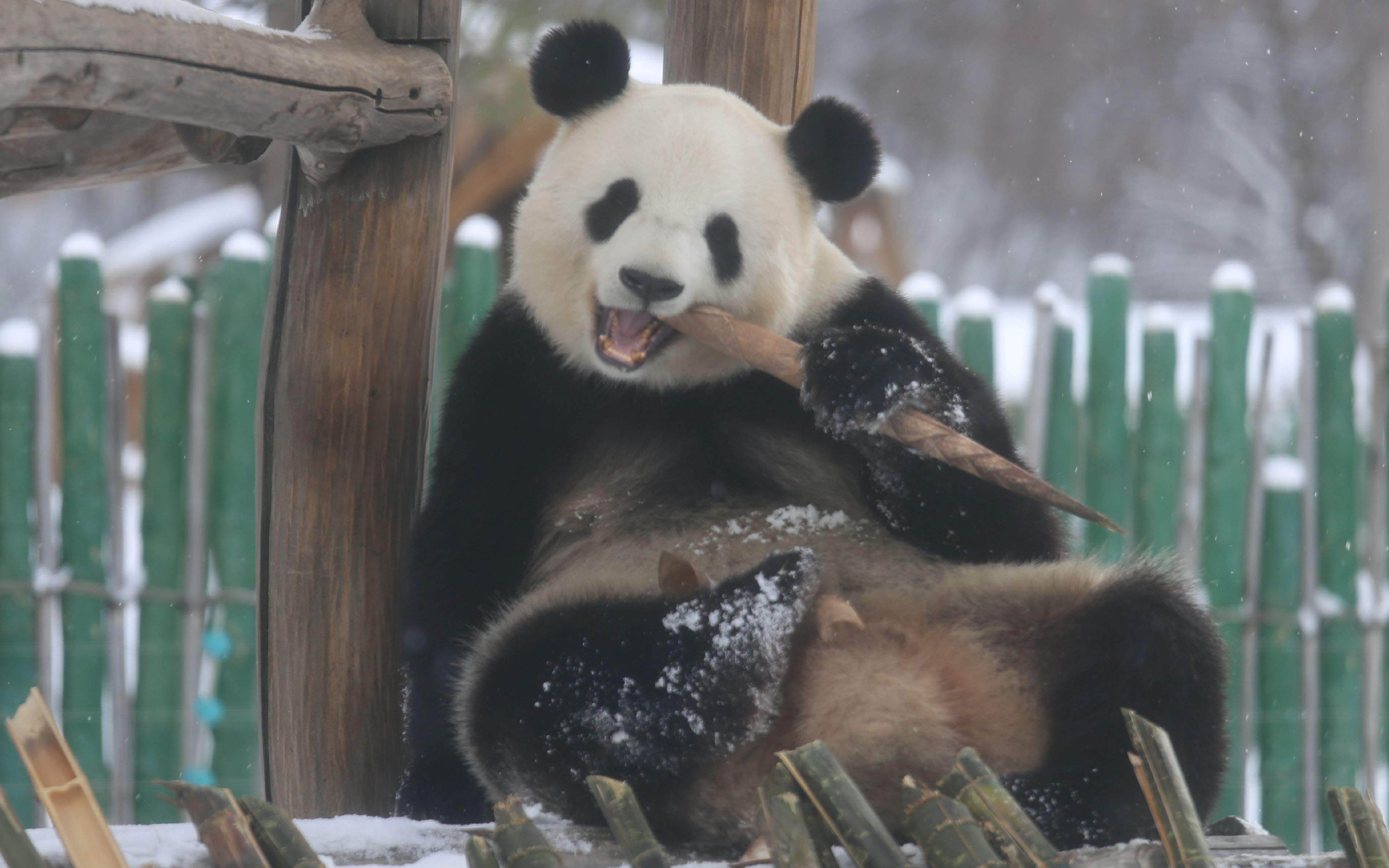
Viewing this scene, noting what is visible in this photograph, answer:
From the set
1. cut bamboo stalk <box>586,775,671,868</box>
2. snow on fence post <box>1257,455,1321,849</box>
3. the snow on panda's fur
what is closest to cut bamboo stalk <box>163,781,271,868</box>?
cut bamboo stalk <box>586,775,671,868</box>

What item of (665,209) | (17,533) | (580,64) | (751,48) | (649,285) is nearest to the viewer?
(649,285)

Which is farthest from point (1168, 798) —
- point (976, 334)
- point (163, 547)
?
point (163, 547)

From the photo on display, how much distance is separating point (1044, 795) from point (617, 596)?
1.97 feet

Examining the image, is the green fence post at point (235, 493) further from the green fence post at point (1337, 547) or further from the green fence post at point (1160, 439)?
the green fence post at point (1337, 547)

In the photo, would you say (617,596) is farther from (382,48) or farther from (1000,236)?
(1000,236)

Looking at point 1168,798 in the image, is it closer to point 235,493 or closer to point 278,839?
point 278,839

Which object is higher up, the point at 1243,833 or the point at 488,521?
the point at 488,521

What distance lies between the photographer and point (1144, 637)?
1679mm

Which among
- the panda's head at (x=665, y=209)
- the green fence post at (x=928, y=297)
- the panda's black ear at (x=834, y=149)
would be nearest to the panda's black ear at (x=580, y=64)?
the panda's head at (x=665, y=209)

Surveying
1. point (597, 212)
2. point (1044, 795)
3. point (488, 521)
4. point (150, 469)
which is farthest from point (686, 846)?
point (150, 469)

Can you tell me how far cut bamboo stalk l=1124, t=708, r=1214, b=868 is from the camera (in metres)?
1.37

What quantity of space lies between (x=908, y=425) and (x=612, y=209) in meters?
0.60

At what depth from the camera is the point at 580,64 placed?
2.12 m

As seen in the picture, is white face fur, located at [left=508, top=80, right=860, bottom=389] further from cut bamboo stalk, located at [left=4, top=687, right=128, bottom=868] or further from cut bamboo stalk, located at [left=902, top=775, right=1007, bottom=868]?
cut bamboo stalk, located at [left=4, top=687, right=128, bottom=868]
